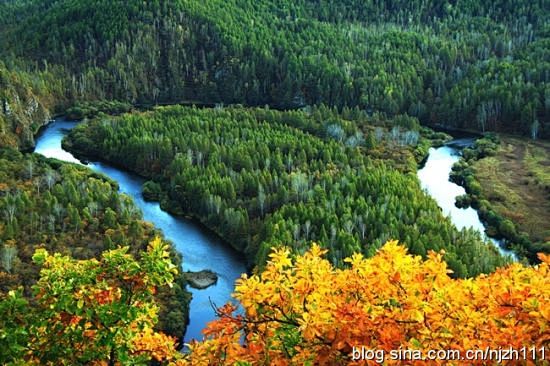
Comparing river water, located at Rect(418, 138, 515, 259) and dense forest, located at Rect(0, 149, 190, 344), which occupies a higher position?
dense forest, located at Rect(0, 149, 190, 344)

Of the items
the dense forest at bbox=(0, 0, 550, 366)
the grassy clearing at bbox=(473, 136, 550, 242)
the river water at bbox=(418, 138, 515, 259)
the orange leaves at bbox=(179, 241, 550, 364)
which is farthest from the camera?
the river water at bbox=(418, 138, 515, 259)

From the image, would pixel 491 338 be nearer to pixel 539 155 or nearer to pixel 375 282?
pixel 375 282

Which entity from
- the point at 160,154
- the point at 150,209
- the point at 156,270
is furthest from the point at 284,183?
the point at 156,270

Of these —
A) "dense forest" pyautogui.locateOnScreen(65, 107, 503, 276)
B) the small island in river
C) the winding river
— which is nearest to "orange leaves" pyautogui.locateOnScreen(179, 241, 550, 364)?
the winding river

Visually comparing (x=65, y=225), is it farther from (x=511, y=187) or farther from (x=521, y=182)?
(x=521, y=182)

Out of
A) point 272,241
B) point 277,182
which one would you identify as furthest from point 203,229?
point 272,241

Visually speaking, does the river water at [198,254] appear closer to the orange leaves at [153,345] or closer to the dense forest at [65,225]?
the dense forest at [65,225]

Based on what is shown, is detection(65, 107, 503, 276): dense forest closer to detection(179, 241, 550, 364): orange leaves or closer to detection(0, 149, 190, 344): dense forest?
detection(0, 149, 190, 344): dense forest
